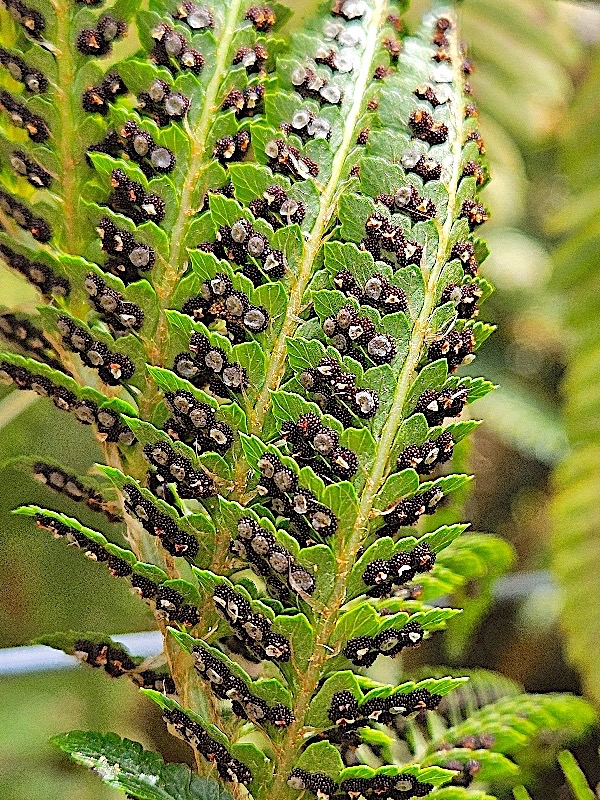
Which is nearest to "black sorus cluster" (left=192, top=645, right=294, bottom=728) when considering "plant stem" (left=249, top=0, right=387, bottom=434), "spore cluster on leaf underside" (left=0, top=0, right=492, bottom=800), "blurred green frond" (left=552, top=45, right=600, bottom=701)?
"spore cluster on leaf underside" (left=0, top=0, right=492, bottom=800)

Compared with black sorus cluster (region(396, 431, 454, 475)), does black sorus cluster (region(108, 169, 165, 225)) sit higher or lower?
higher

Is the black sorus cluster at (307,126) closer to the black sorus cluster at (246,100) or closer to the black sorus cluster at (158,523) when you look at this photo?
the black sorus cluster at (246,100)

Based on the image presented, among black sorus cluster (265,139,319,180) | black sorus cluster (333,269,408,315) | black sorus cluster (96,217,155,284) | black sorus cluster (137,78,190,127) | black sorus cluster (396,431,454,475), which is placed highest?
black sorus cluster (137,78,190,127)

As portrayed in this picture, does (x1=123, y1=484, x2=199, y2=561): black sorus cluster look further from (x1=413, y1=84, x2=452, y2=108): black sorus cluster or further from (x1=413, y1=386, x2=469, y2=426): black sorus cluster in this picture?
(x1=413, y1=84, x2=452, y2=108): black sorus cluster

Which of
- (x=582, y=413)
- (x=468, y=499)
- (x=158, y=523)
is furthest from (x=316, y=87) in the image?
(x=468, y=499)

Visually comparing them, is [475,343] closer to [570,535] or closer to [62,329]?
[62,329]

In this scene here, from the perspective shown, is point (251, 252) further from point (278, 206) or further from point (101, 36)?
point (101, 36)
